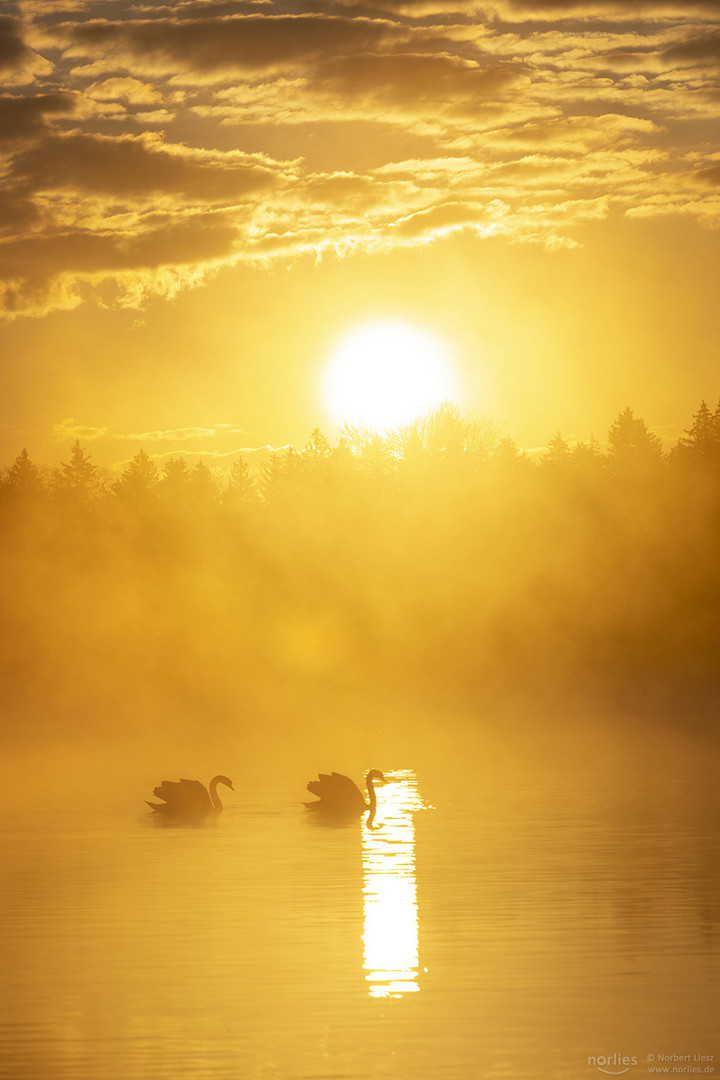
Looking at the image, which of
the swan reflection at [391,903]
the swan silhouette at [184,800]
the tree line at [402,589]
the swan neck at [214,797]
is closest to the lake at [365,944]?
the swan reflection at [391,903]

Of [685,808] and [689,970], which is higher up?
[685,808]

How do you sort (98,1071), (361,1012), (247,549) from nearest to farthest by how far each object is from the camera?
(98,1071)
(361,1012)
(247,549)

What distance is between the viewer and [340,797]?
26672 mm

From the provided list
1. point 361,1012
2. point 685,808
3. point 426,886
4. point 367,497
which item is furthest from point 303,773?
point 367,497

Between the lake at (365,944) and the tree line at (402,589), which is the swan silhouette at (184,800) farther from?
the tree line at (402,589)

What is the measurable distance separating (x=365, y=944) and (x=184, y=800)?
10.6m

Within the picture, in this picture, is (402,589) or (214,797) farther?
(402,589)

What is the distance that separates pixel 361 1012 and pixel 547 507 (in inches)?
2236

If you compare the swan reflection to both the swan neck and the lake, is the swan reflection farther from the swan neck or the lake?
the swan neck

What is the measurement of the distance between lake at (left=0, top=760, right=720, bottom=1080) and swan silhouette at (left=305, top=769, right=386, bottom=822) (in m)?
0.53

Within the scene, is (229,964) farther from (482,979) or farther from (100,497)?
(100,497)

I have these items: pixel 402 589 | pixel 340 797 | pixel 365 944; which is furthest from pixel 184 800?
pixel 402 589

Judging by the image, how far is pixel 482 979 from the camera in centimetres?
1442

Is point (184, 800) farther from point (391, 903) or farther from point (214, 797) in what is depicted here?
point (391, 903)
